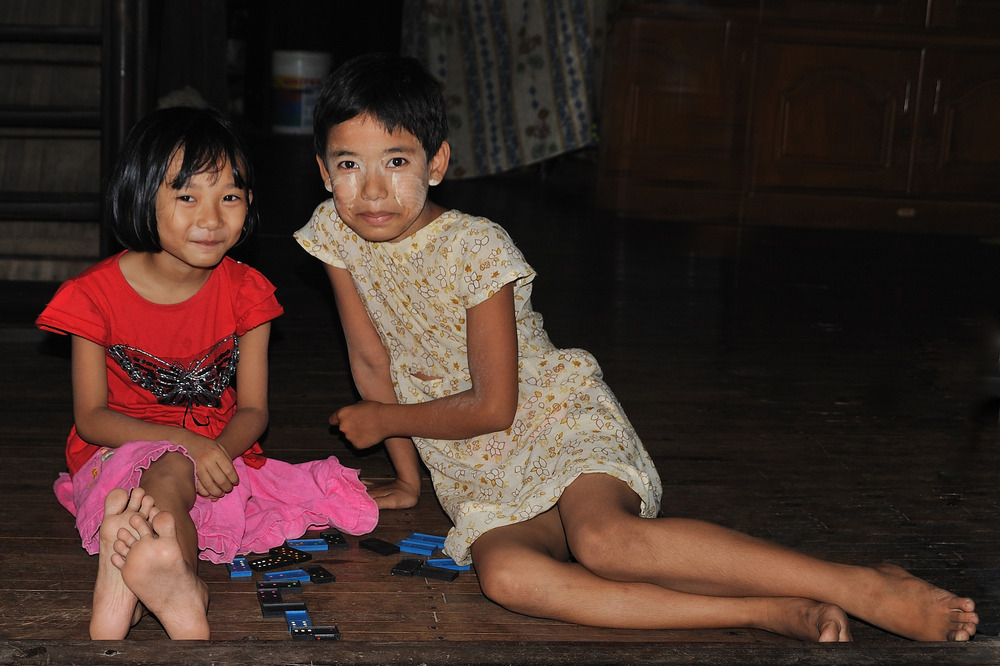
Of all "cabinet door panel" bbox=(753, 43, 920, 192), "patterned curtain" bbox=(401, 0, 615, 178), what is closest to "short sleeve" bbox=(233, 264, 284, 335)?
"cabinet door panel" bbox=(753, 43, 920, 192)

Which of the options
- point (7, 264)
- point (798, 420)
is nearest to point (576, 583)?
point (798, 420)

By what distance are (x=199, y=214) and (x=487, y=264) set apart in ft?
1.23

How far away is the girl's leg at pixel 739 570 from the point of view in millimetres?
→ 1130

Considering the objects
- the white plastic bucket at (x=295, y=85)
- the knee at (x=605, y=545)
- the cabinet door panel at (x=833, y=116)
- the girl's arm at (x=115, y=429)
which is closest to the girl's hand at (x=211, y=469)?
the girl's arm at (x=115, y=429)

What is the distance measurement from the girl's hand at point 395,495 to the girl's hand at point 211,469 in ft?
0.96

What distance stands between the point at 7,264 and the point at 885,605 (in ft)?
8.96

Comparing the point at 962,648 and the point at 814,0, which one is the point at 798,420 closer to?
the point at 962,648

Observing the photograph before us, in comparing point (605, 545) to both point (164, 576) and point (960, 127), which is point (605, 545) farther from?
point (960, 127)

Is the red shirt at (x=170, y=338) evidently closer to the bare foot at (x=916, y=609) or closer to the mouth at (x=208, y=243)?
the mouth at (x=208, y=243)

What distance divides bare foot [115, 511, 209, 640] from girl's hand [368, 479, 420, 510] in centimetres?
48

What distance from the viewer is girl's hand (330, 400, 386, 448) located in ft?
4.80

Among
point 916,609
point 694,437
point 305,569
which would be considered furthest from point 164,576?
point 694,437

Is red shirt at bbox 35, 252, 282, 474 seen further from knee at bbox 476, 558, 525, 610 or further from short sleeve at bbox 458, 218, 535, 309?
knee at bbox 476, 558, 525, 610

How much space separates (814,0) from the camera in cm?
498
